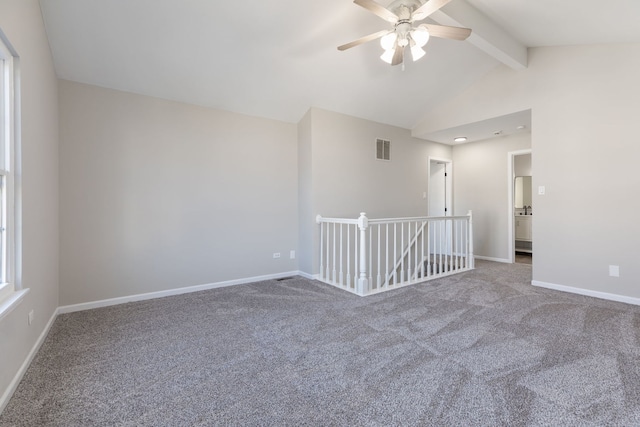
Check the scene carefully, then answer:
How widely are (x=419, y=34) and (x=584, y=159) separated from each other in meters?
2.61

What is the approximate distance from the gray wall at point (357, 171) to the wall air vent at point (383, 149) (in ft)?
0.25

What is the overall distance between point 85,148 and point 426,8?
3.44 metres

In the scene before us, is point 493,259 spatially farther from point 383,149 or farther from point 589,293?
point 383,149

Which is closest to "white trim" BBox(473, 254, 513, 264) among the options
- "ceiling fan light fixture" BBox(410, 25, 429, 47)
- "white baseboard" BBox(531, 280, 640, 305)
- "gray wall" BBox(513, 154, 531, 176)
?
"white baseboard" BBox(531, 280, 640, 305)

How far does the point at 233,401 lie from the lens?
1.59m

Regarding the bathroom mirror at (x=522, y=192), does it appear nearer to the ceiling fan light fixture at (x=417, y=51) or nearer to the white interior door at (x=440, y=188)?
the white interior door at (x=440, y=188)

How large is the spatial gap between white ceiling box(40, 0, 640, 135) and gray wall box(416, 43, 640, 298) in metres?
0.28

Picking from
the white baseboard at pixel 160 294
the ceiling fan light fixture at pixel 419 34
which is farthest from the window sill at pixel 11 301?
the ceiling fan light fixture at pixel 419 34

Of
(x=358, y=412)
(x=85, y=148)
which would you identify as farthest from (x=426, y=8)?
(x=85, y=148)

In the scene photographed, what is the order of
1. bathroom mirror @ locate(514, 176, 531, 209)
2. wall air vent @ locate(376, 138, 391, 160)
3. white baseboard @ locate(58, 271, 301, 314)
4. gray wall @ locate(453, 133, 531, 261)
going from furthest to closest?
1. bathroom mirror @ locate(514, 176, 531, 209)
2. gray wall @ locate(453, 133, 531, 261)
3. wall air vent @ locate(376, 138, 391, 160)
4. white baseboard @ locate(58, 271, 301, 314)

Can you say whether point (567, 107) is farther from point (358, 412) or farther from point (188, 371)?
point (188, 371)

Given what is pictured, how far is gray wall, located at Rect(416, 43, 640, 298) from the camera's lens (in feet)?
10.5

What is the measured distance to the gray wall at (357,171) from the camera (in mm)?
4251

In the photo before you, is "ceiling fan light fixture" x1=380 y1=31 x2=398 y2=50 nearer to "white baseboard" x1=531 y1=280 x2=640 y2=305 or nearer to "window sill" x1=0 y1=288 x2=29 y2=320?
"window sill" x1=0 y1=288 x2=29 y2=320
